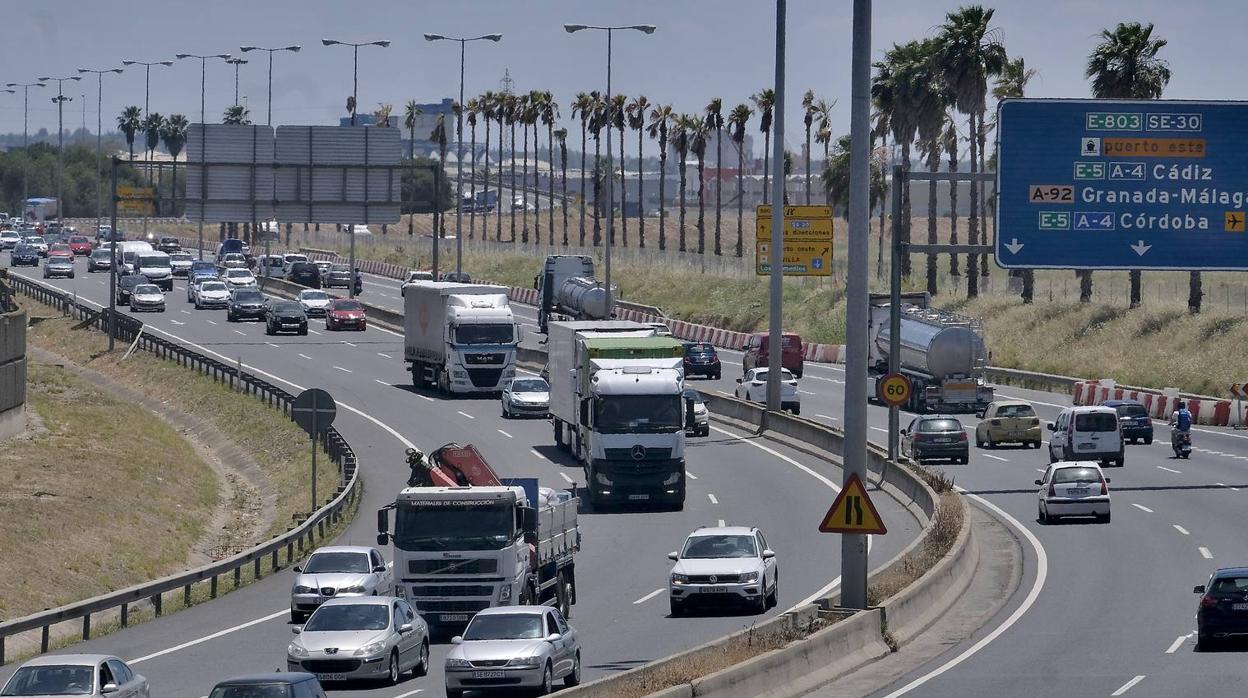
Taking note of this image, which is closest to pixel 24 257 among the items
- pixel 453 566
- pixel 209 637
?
pixel 209 637

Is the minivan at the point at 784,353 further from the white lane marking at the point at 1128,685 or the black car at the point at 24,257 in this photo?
the black car at the point at 24,257

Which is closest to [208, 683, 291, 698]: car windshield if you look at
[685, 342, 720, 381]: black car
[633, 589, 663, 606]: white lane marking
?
[633, 589, 663, 606]: white lane marking

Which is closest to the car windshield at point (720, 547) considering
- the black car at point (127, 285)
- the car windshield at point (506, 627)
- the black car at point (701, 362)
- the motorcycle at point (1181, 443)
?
the car windshield at point (506, 627)

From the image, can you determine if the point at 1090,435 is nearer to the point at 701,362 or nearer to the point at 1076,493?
the point at 1076,493

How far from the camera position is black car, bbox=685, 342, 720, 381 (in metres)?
75.9

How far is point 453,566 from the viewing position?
27625mm

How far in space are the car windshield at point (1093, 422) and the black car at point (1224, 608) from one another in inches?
1000

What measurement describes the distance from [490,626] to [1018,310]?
67.9 meters

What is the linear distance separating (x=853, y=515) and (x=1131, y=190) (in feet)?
60.2

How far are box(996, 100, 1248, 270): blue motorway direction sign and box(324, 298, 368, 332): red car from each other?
54897 millimetres

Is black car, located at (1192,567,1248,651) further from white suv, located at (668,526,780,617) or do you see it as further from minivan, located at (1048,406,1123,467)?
minivan, located at (1048,406,1123,467)

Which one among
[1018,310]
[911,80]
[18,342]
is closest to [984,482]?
[18,342]

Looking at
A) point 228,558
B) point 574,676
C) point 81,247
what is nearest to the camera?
point 574,676

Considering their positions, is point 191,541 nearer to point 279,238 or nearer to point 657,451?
point 657,451
